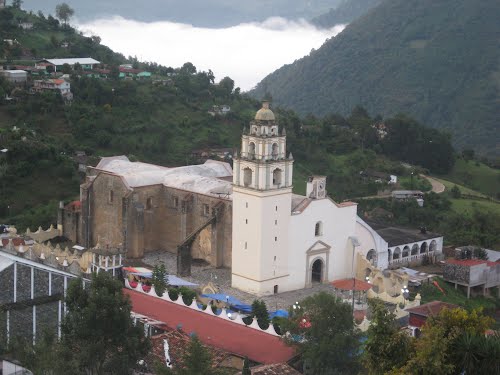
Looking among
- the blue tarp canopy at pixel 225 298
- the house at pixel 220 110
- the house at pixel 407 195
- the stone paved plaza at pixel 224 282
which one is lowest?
the stone paved plaza at pixel 224 282

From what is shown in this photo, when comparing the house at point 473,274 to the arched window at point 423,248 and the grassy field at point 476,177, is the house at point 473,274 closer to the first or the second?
the arched window at point 423,248

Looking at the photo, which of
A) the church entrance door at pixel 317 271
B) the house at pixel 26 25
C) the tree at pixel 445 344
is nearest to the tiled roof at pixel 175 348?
the tree at pixel 445 344

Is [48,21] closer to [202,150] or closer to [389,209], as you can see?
[202,150]

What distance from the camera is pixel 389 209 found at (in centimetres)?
4834

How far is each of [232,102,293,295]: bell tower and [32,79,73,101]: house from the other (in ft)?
85.6

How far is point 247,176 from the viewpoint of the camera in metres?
32.4

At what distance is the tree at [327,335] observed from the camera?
74.8ft

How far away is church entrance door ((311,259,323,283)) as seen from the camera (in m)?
33.9

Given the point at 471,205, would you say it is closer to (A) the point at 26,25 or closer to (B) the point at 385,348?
(B) the point at 385,348

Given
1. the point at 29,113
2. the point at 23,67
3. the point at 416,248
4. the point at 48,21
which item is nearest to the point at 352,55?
the point at 48,21

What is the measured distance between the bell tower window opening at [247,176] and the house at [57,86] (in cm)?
2601

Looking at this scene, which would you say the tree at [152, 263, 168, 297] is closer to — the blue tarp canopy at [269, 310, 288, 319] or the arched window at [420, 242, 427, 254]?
the blue tarp canopy at [269, 310, 288, 319]

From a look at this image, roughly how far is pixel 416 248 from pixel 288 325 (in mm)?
14234

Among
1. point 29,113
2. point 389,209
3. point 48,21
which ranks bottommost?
point 389,209
